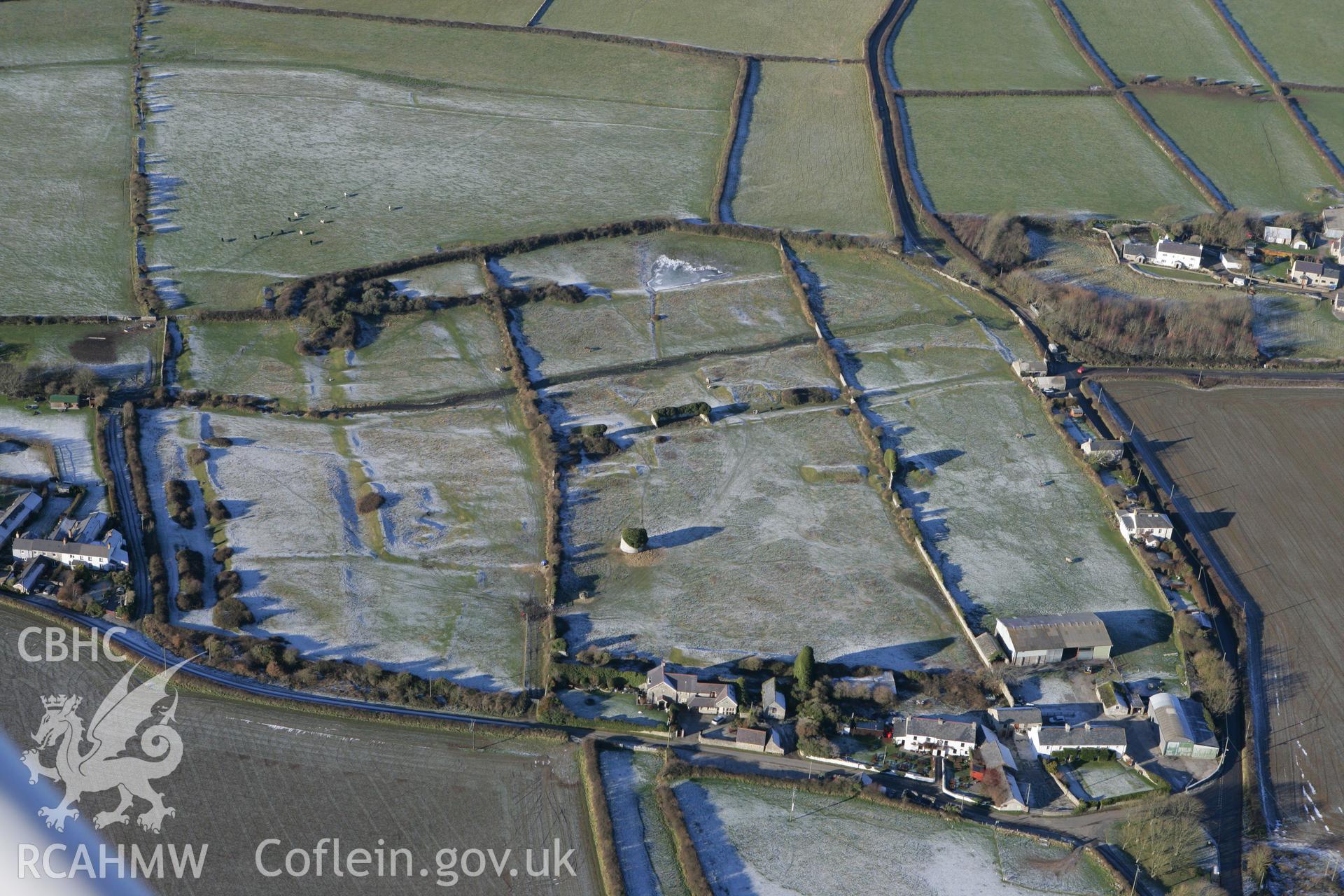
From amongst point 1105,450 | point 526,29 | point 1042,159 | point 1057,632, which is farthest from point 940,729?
point 526,29

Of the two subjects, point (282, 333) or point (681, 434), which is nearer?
point (681, 434)

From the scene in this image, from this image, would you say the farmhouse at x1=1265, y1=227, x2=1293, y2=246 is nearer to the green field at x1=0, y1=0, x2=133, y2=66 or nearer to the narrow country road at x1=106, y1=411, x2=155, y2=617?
the narrow country road at x1=106, y1=411, x2=155, y2=617

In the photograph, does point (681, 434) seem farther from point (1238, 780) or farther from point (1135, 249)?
point (1135, 249)

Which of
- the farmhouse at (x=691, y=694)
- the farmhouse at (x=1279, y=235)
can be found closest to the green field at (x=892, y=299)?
the farmhouse at (x=1279, y=235)

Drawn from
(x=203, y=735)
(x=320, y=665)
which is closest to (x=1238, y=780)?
(x=320, y=665)

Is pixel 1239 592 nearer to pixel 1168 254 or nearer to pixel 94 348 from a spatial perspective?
pixel 1168 254

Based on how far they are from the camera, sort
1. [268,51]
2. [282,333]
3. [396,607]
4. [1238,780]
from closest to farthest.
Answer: [1238,780]
[396,607]
[282,333]
[268,51]

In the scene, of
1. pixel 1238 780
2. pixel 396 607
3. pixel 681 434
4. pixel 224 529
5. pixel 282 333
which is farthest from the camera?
pixel 282 333
